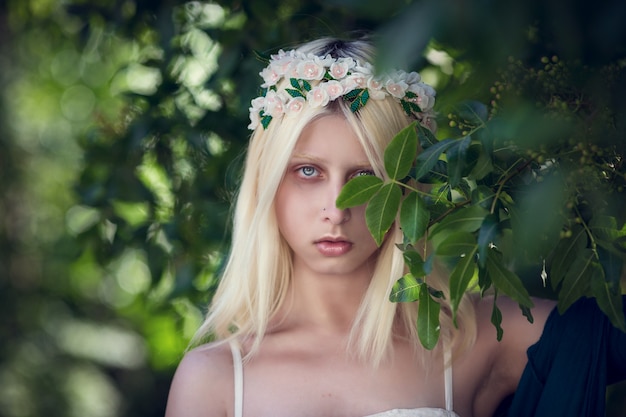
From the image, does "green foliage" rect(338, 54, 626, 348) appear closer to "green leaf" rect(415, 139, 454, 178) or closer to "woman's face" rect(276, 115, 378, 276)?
"green leaf" rect(415, 139, 454, 178)

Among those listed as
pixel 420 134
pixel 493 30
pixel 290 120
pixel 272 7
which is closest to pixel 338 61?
pixel 290 120

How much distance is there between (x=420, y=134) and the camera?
6.81ft

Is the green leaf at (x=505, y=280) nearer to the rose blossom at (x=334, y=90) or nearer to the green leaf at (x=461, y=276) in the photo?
the green leaf at (x=461, y=276)

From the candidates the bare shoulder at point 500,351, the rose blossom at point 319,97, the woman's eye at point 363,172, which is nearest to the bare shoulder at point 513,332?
the bare shoulder at point 500,351

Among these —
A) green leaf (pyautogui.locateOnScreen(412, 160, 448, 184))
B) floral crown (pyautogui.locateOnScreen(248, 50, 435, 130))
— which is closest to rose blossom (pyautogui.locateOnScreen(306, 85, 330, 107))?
floral crown (pyautogui.locateOnScreen(248, 50, 435, 130))

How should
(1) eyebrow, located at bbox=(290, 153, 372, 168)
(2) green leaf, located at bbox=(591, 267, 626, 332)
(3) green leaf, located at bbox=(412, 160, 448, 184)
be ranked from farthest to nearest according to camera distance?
(1) eyebrow, located at bbox=(290, 153, 372, 168) → (3) green leaf, located at bbox=(412, 160, 448, 184) → (2) green leaf, located at bbox=(591, 267, 626, 332)

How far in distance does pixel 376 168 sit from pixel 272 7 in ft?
4.06

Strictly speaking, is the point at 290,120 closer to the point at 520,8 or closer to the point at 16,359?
the point at 520,8

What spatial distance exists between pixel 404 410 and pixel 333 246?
18.7 inches

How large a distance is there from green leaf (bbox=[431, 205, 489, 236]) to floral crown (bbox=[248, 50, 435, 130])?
2.41ft

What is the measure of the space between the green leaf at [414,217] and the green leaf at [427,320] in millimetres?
136

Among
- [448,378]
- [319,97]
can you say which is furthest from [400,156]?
[448,378]

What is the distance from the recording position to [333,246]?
2451 mm

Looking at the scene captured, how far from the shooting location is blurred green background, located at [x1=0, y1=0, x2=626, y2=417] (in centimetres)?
123
